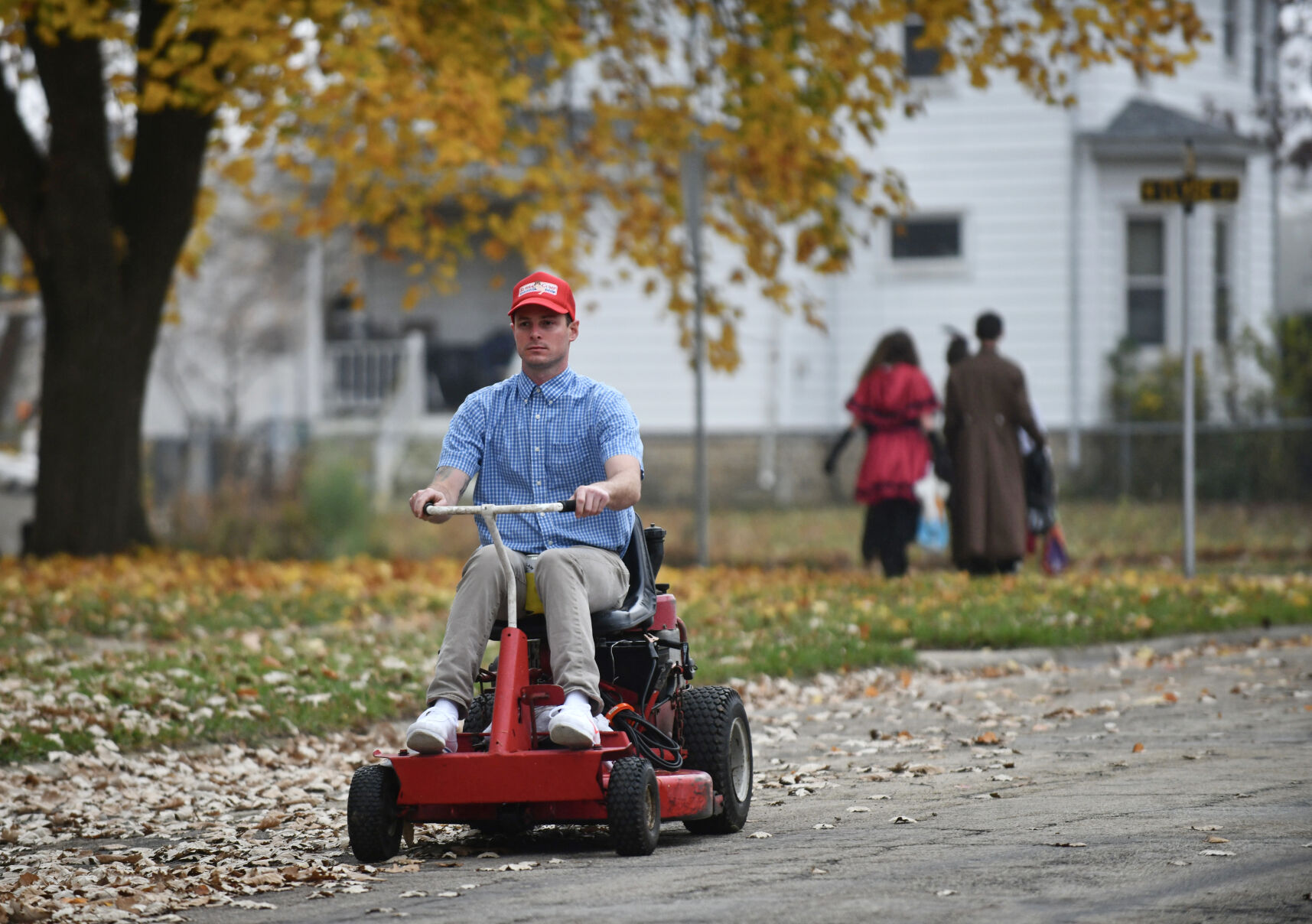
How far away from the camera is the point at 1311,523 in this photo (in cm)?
1766

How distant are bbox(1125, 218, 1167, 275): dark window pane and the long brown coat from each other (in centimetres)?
1156

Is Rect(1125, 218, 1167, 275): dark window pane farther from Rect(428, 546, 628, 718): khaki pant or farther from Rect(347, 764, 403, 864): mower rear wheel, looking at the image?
Rect(347, 764, 403, 864): mower rear wheel

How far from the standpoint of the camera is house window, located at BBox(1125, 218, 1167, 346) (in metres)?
23.9

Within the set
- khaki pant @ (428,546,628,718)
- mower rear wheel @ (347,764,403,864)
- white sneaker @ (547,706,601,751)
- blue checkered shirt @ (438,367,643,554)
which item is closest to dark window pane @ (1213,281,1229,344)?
blue checkered shirt @ (438,367,643,554)

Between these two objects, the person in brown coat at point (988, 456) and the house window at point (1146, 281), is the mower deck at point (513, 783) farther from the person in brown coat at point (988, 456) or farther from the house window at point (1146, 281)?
the house window at point (1146, 281)

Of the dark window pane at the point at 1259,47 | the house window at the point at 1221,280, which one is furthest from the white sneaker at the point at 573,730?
the dark window pane at the point at 1259,47

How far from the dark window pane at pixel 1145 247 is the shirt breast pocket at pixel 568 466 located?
64.4ft

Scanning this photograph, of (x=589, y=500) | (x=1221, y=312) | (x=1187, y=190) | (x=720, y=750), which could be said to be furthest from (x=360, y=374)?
(x=589, y=500)

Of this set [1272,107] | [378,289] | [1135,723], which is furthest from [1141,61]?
[378,289]

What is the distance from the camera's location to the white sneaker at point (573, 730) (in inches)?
197

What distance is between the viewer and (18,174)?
15352 mm

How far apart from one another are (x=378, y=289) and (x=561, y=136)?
467 inches

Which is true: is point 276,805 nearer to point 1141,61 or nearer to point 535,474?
point 535,474

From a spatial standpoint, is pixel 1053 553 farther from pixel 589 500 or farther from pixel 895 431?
pixel 589 500
